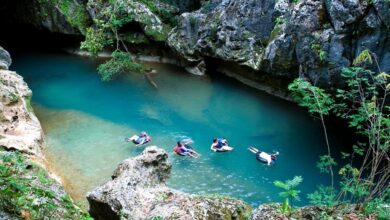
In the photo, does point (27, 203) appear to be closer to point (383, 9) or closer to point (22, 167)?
point (22, 167)

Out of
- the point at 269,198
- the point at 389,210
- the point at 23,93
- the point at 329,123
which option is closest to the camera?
the point at 389,210

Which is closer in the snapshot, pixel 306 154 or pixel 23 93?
pixel 23 93

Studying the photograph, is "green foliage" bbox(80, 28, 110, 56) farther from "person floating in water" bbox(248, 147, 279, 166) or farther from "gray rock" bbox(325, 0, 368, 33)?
"gray rock" bbox(325, 0, 368, 33)

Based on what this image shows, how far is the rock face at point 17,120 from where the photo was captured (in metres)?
10.3

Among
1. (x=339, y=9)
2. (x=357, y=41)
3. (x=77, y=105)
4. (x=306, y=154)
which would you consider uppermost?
(x=339, y=9)

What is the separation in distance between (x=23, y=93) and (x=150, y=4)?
10.9 meters

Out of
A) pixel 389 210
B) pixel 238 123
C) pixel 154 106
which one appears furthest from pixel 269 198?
pixel 154 106

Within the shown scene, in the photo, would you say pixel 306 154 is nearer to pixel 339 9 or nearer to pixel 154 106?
pixel 339 9

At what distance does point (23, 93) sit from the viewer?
12.5m

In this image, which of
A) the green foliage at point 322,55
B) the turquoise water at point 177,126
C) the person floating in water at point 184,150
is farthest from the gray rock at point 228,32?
the person floating in water at point 184,150

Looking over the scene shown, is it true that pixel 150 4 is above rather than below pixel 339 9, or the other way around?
below

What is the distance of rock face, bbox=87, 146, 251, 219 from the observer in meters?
6.79

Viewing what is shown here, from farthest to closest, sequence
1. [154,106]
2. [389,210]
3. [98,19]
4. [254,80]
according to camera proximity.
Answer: [98,19]
[254,80]
[154,106]
[389,210]

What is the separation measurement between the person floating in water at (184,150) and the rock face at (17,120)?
4.04 metres
